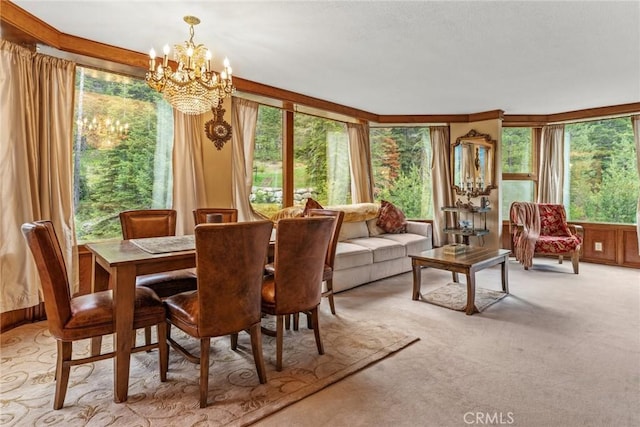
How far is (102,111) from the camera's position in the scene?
3.58 metres

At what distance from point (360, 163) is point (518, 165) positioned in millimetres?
2860

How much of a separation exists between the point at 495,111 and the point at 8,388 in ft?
21.3

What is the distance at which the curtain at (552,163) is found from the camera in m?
6.03

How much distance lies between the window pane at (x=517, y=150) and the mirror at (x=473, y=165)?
708mm

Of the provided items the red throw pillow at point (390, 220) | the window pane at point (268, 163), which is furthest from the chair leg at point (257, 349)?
the red throw pillow at point (390, 220)

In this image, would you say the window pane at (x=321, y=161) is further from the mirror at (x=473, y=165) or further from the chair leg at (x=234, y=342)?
the chair leg at (x=234, y=342)

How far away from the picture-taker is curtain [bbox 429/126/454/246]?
20.8 ft

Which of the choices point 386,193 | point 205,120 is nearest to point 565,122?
point 386,193

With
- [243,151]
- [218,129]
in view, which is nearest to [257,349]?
[218,129]

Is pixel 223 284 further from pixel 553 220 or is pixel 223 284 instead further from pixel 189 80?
pixel 553 220

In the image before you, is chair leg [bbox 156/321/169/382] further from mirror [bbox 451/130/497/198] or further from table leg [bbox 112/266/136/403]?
mirror [bbox 451/130/497/198]

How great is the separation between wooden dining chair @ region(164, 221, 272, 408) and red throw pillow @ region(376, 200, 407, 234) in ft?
11.7

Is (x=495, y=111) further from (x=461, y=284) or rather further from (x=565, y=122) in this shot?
(x=461, y=284)

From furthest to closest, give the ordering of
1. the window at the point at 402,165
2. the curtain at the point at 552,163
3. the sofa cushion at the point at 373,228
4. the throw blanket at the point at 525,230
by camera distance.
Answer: the window at the point at 402,165
the curtain at the point at 552,163
the sofa cushion at the point at 373,228
the throw blanket at the point at 525,230
